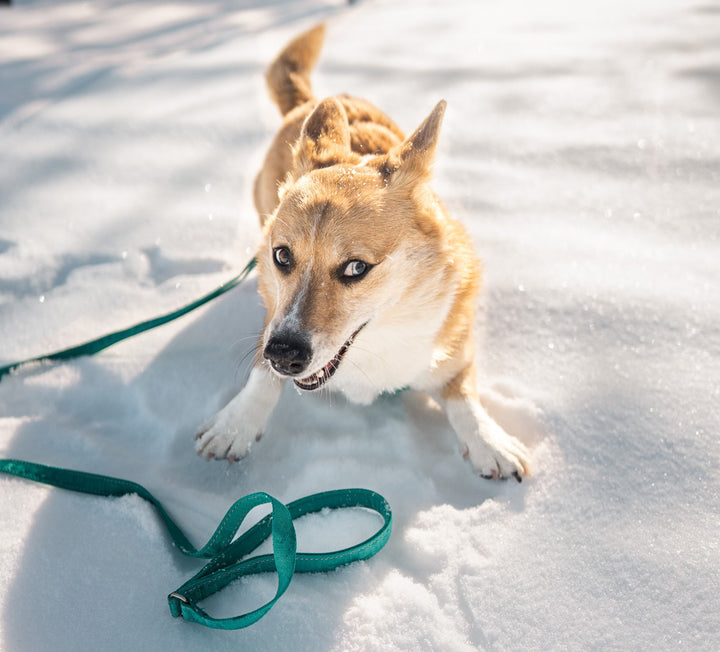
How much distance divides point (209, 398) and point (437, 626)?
1.08 metres

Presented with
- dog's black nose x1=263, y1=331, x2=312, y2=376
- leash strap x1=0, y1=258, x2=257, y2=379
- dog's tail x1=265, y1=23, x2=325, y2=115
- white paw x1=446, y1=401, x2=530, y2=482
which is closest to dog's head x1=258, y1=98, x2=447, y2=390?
dog's black nose x1=263, y1=331, x2=312, y2=376

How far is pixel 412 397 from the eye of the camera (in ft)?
6.97

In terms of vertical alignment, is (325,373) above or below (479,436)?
above

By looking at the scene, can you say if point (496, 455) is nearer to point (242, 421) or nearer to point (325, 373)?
point (325, 373)

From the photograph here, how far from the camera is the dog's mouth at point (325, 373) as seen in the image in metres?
1.71

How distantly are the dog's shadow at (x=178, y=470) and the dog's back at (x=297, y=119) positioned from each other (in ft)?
1.87

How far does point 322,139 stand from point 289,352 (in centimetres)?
87

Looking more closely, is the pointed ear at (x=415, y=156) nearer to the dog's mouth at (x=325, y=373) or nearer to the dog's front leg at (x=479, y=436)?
the dog's mouth at (x=325, y=373)

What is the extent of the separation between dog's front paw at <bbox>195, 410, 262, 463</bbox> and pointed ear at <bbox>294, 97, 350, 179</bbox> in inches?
34.0

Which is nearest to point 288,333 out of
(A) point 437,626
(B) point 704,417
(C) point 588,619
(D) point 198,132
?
(A) point 437,626

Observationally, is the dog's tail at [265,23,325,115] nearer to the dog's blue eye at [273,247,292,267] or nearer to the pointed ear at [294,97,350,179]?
the pointed ear at [294,97,350,179]

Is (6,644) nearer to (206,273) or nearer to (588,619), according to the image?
(588,619)

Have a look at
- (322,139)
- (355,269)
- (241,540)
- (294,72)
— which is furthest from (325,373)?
(294,72)

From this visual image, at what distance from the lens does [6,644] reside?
138cm
